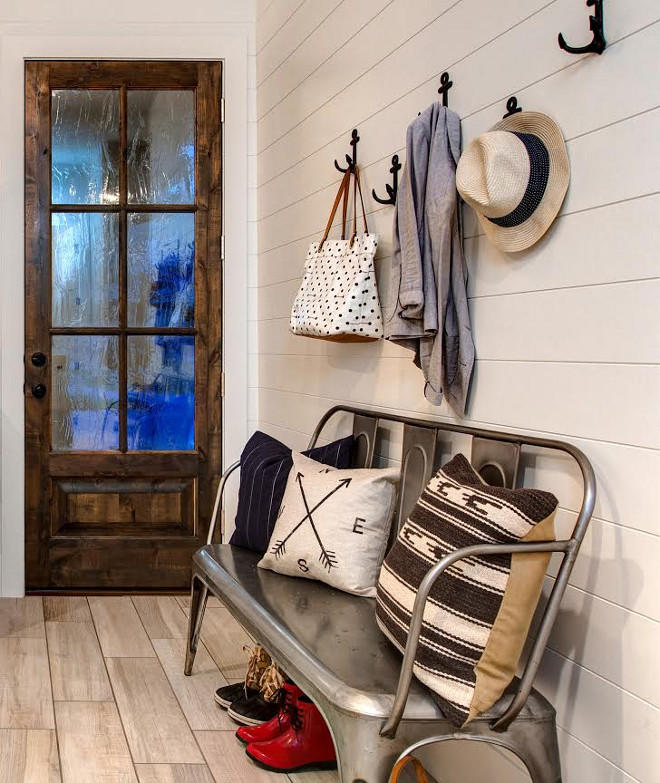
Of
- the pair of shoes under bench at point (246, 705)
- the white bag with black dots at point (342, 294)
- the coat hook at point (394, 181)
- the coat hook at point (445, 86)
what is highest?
the coat hook at point (445, 86)

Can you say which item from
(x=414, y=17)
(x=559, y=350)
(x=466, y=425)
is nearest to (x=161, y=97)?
(x=414, y=17)

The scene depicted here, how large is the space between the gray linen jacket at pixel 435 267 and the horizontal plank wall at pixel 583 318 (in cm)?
4

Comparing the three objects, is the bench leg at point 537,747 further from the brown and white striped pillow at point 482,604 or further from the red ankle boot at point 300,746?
the red ankle boot at point 300,746

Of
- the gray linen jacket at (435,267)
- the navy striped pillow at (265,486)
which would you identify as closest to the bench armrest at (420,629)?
the gray linen jacket at (435,267)

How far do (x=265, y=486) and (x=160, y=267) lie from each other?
61.5 inches

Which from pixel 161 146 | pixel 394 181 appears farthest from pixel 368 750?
pixel 161 146

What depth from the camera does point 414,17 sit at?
2.54 metres

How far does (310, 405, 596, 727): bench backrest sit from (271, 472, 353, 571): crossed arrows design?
7.5 inches

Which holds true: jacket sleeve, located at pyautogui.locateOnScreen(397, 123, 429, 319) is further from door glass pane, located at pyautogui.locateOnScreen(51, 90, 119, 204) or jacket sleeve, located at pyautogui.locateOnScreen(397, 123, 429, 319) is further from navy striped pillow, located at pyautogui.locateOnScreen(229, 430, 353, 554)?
door glass pane, located at pyautogui.locateOnScreen(51, 90, 119, 204)

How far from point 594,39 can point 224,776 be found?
1.85 m

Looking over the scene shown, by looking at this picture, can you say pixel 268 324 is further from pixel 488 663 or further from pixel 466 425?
pixel 488 663

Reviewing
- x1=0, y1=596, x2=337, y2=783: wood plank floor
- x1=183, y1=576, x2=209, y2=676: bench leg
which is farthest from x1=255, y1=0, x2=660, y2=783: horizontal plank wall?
x1=183, y1=576, x2=209, y2=676: bench leg

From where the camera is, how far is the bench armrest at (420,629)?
1.59 m

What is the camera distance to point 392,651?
76.7 inches
